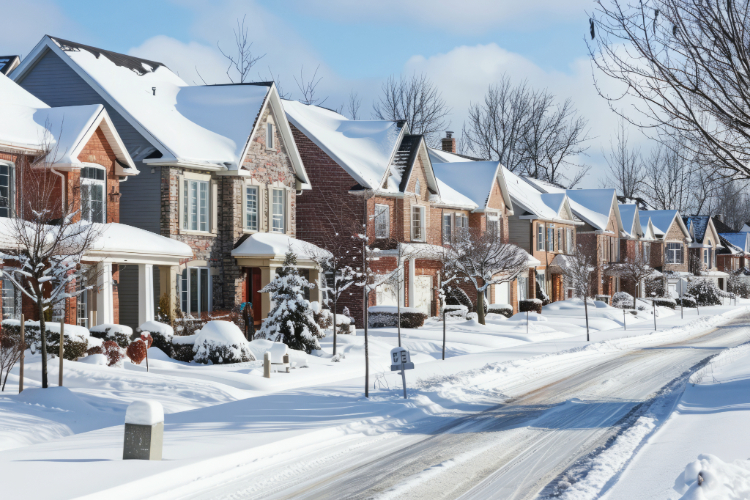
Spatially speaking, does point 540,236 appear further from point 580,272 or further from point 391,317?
point 391,317

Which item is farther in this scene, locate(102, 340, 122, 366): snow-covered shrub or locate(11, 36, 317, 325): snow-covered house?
locate(11, 36, 317, 325): snow-covered house

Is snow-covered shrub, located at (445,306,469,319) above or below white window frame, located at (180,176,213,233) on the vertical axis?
below

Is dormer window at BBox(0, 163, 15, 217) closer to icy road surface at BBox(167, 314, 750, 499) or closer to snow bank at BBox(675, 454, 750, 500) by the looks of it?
icy road surface at BBox(167, 314, 750, 499)

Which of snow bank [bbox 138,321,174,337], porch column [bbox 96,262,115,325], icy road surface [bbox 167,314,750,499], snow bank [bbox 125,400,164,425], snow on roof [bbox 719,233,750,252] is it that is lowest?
icy road surface [bbox 167,314,750,499]

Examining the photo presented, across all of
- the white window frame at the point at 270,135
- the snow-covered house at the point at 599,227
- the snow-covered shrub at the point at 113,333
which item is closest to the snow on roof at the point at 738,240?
the snow-covered house at the point at 599,227

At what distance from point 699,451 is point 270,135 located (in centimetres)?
2426

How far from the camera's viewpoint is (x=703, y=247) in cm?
8788

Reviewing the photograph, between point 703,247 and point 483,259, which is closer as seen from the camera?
point 483,259

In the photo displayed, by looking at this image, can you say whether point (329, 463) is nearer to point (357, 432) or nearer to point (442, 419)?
point (357, 432)

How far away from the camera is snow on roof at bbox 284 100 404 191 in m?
36.9

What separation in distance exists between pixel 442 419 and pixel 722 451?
5.15 metres

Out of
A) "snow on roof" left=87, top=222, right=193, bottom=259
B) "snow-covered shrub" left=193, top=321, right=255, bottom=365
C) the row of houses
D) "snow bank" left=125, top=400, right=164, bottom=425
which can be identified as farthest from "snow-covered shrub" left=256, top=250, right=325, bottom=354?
"snow bank" left=125, top=400, right=164, bottom=425

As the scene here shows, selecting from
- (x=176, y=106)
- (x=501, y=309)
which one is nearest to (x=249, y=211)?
(x=176, y=106)

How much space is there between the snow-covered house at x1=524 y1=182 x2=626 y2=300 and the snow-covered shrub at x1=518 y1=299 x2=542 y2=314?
1219cm
